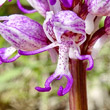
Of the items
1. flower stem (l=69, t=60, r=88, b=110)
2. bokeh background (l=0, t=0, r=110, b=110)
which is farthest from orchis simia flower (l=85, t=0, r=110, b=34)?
bokeh background (l=0, t=0, r=110, b=110)

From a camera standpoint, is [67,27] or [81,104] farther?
[81,104]

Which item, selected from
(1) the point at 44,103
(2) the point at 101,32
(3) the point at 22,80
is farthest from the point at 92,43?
(3) the point at 22,80

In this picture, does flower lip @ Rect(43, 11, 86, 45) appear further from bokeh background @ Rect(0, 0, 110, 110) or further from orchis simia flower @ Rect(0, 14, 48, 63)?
bokeh background @ Rect(0, 0, 110, 110)

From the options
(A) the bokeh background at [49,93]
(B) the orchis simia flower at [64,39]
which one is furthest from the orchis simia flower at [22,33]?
(A) the bokeh background at [49,93]

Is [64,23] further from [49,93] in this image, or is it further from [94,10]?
[49,93]

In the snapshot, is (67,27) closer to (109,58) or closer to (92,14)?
(92,14)

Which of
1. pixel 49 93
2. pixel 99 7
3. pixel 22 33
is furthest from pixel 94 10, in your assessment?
pixel 49 93
